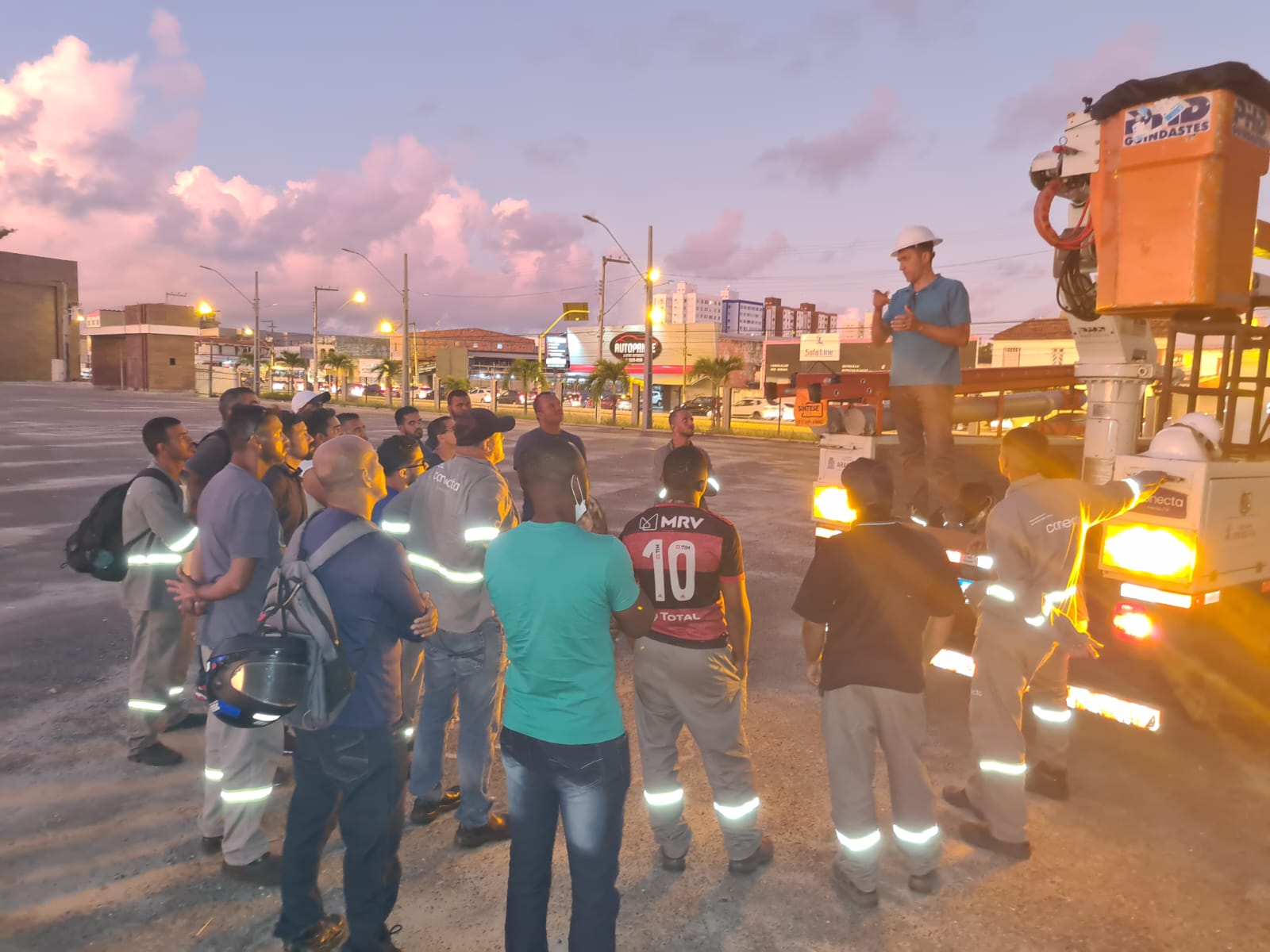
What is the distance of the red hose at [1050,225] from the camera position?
4117 millimetres

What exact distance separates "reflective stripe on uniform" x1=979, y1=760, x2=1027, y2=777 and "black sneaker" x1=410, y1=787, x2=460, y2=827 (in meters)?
2.63

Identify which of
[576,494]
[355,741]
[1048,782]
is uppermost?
[576,494]

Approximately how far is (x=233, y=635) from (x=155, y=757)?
1591mm

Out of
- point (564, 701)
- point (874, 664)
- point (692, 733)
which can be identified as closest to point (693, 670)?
point (692, 733)

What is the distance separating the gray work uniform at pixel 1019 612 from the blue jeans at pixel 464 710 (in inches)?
92.8

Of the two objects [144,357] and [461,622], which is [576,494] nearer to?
[461,622]

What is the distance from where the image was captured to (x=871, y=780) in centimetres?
322

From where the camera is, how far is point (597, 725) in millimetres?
2484

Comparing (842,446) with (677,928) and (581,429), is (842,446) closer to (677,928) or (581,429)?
(677,928)

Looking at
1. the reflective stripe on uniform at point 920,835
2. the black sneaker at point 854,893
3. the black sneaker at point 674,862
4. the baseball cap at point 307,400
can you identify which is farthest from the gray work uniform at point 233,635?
the baseball cap at point 307,400

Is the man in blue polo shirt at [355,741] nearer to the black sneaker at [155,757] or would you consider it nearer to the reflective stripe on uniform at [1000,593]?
the black sneaker at [155,757]

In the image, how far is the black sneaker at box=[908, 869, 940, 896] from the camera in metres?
3.28

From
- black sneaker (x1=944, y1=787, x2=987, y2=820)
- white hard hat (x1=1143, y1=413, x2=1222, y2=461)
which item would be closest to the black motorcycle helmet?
black sneaker (x1=944, y1=787, x2=987, y2=820)

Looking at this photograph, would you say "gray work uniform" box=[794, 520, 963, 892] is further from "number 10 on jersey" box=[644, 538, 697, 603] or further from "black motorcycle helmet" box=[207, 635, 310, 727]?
"black motorcycle helmet" box=[207, 635, 310, 727]
